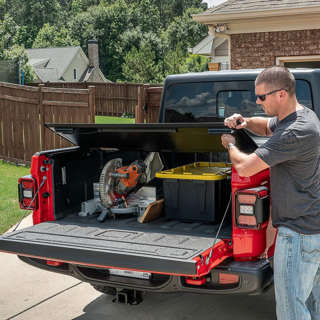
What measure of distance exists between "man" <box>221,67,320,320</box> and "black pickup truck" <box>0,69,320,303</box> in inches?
14.5

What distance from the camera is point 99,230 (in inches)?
164

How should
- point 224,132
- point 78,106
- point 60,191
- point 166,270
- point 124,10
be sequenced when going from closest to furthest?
point 166,270 < point 224,132 < point 60,191 < point 78,106 < point 124,10

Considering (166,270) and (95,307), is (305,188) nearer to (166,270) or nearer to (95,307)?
(166,270)

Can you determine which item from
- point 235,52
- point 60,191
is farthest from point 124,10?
point 60,191

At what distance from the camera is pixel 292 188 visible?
10.5 ft

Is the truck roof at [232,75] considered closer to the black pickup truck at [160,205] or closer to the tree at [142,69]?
the black pickup truck at [160,205]

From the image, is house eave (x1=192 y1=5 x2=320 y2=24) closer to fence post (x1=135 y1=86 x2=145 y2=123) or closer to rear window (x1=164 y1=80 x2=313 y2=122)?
fence post (x1=135 y1=86 x2=145 y2=123)

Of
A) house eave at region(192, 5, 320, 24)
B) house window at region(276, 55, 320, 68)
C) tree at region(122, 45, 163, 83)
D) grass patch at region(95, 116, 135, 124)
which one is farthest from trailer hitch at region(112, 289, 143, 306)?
tree at region(122, 45, 163, 83)

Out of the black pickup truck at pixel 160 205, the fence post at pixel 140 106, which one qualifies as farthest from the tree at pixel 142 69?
the black pickup truck at pixel 160 205

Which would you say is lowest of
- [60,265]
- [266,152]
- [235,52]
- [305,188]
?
[60,265]

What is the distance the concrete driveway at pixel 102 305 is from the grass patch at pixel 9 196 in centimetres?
214

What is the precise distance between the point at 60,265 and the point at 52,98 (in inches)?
294

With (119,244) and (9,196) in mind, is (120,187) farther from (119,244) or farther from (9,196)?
(9,196)

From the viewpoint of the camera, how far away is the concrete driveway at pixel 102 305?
4.76 m
